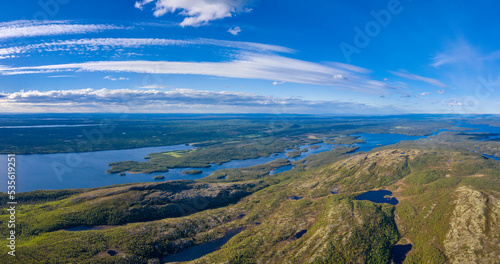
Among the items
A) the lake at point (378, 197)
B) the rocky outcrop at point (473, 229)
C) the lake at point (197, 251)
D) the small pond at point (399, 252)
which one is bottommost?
the lake at point (197, 251)

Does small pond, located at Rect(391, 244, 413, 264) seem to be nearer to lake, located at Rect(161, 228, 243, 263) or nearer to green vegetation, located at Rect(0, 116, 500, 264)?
green vegetation, located at Rect(0, 116, 500, 264)

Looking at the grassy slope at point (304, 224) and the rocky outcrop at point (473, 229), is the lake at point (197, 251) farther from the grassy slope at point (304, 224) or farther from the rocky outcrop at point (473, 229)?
the rocky outcrop at point (473, 229)

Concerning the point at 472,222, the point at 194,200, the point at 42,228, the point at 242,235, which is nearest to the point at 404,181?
the point at 472,222

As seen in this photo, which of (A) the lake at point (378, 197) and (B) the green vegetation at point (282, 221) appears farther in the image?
(A) the lake at point (378, 197)

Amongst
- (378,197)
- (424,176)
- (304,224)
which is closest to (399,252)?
(304,224)

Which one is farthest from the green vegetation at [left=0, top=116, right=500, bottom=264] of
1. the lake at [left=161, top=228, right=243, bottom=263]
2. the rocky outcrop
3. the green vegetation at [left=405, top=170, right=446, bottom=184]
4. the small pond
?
the lake at [left=161, top=228, right=243, bottom=263]

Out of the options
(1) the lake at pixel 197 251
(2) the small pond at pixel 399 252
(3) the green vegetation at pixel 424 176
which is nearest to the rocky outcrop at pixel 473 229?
(2) the small pond at pixel 399 252

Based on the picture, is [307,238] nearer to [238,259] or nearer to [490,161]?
[238,259]

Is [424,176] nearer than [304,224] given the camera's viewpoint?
No

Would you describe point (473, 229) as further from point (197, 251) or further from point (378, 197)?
point (197, 251)
